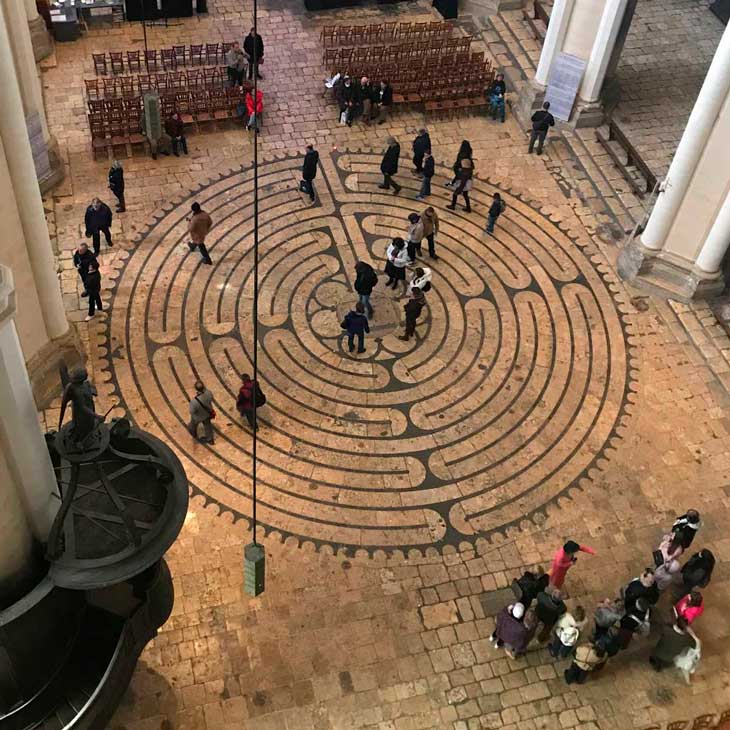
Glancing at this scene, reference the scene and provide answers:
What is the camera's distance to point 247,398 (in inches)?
695

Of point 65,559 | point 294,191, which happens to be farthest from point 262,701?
point 294,191

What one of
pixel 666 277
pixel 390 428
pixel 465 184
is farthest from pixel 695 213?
pixel 390 428

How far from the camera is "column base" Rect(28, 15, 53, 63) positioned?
83.3 ft

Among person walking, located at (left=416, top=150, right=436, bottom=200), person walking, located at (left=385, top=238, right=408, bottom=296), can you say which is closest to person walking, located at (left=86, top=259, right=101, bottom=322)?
person walking, located at (left=385, top=238, right=408, bottom=296)

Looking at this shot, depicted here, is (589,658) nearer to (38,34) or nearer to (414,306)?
(414,306)

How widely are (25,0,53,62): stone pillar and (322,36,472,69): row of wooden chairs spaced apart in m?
7.34

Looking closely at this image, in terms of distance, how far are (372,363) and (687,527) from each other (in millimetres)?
6835

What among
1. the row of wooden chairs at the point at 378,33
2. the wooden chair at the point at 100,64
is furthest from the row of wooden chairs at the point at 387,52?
the wooden chair at the point at 100,64

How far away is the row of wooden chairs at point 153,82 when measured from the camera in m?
24.4

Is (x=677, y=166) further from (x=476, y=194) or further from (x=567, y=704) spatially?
(x=567, y=704)

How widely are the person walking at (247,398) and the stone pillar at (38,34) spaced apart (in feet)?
42.8

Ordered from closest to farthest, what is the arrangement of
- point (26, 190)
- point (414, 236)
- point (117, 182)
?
point (26, 190), point (414, 236), point (117, 182)

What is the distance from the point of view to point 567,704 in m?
15.0

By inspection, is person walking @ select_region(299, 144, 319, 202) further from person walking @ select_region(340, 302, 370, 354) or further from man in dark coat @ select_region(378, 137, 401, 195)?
person walking @ select_region(340, 302, 370, 354)
